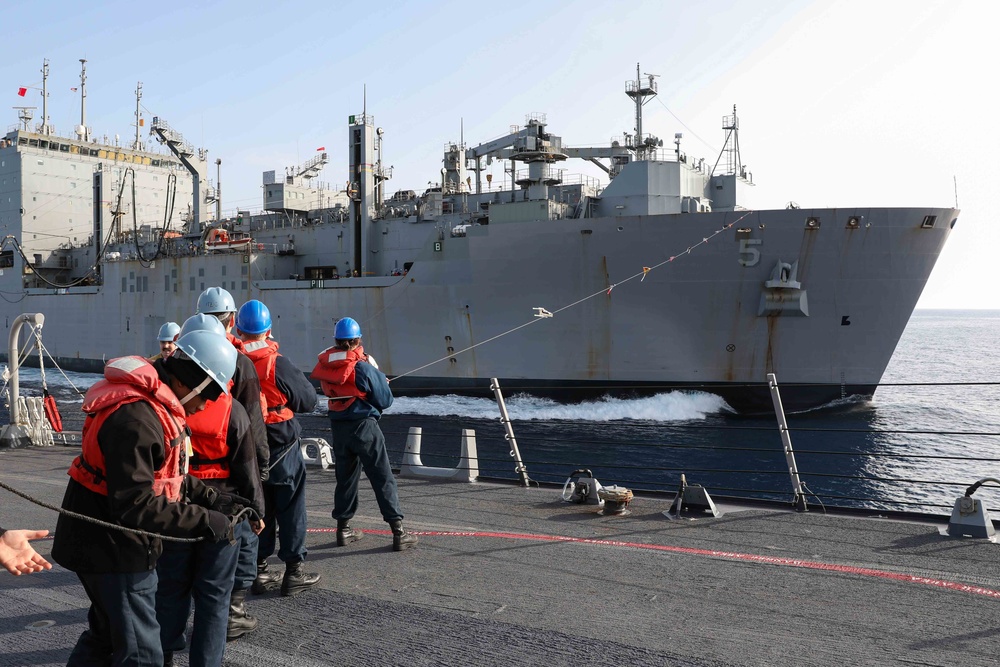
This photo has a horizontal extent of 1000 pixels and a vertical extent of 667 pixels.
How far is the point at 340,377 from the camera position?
14.5 ft

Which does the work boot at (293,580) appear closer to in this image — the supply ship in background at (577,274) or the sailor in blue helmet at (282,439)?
the sailor in blue helmet at (282,439)

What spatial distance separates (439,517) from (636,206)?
13.0 m

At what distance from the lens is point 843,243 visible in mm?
15531

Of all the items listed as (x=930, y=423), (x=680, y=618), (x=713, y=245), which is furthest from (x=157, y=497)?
(x=930, y=423)

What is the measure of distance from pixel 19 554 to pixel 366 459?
2.40 meters

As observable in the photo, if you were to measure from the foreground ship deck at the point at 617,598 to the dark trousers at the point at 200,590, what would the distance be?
53 cm

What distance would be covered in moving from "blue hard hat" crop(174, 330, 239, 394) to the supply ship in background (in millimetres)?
10964

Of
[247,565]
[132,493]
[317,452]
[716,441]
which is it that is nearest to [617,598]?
[247,565]

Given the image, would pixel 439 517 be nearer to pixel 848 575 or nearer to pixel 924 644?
pixel 848 575

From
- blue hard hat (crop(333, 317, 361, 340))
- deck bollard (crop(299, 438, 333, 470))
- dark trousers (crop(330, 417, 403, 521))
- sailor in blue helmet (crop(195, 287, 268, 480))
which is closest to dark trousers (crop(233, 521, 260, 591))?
sailor in blue helmet (crop(195, 287, 268, 480))

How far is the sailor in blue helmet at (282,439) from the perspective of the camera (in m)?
3.82

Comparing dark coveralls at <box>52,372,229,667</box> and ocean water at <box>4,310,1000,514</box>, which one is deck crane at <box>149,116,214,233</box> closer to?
ocean water at <box>4,310,1000,514</box>

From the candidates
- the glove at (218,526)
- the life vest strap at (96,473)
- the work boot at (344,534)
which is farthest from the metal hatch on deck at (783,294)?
the life vest strap at (96,473)

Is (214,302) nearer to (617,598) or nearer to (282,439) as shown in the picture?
(282,439)
